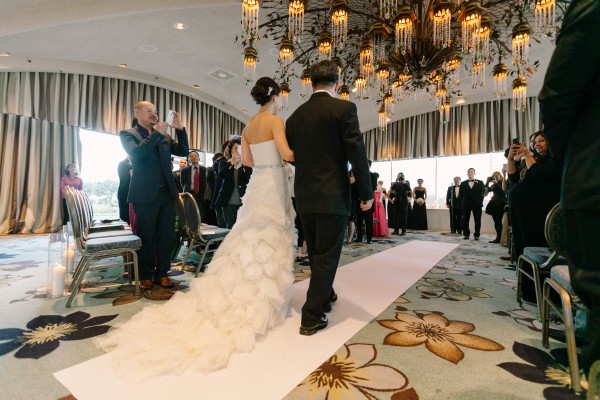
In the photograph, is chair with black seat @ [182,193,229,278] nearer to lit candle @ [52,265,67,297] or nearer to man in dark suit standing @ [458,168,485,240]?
lit candle @ [52,265,67,297]

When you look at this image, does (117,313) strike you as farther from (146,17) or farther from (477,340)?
(146,17)

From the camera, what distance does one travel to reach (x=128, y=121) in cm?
811

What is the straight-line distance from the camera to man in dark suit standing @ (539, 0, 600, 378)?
0.79 meters

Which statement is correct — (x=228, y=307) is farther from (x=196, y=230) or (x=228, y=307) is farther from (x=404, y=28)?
(x=404, y=28)

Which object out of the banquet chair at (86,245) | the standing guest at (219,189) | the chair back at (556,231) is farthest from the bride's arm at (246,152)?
the chair back at (556,231)

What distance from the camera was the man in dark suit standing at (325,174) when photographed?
5.81ft

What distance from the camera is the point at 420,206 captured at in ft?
33.3

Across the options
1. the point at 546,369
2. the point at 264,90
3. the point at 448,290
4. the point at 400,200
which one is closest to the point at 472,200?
the point at 400,200

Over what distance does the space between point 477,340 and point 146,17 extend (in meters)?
6.60

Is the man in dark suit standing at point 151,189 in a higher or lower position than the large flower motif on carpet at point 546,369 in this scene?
higher

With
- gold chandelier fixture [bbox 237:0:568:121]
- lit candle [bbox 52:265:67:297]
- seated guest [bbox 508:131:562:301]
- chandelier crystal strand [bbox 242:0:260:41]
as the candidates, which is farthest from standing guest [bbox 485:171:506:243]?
lit candle [bbox 52:265:67:297]

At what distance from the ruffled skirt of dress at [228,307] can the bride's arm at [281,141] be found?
0.62ft

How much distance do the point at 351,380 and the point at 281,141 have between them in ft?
4.75

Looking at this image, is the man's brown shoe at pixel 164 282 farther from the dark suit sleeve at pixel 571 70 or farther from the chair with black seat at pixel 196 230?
the dark suit sleeve at pixel 571 70
